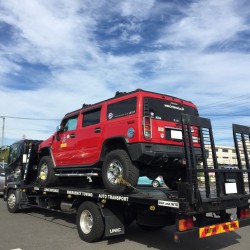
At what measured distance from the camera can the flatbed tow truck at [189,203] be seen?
18.2ft

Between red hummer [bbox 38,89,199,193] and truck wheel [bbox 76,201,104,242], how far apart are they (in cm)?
54

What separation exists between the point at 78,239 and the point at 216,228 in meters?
2.98

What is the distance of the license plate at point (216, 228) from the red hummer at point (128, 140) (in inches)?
67.2

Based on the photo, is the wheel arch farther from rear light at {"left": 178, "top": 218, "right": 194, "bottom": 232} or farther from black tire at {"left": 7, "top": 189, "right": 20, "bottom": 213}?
black tire at {"left": 7, "top": 189, "right": 20, "bottom": 213}

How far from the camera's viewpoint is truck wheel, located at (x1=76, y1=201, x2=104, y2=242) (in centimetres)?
685

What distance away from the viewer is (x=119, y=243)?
704 cm

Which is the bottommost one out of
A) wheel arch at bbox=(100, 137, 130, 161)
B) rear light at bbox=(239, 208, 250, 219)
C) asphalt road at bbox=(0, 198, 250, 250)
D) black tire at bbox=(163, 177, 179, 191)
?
asphalt road at bbox=(0, 198, 250, 250)

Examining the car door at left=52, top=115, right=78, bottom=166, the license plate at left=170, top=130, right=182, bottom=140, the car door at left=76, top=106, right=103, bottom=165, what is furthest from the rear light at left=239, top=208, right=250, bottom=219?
the car door at left=52, top=115, right=78, bottom=166

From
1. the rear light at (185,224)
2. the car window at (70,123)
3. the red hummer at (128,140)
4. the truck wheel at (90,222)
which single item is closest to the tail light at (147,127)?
the red hummer at (128,140)

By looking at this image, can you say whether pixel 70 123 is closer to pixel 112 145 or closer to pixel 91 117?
pixel 91 117

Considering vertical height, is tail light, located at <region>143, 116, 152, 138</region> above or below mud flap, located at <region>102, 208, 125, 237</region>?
above

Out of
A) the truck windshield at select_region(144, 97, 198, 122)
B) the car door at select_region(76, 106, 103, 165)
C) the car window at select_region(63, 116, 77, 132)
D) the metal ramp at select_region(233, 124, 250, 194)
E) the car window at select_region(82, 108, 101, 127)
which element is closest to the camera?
the metal ramp at select_region(233, 124, 250, 194)

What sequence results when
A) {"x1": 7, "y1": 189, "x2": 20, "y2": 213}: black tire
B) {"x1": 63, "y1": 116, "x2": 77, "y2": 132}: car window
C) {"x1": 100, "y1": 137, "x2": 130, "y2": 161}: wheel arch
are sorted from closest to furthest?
{"x1": 100, "y1": 137, "x2": 130, "y2": 161}: wheel arch, {"x1": 63, "y1": 116, "x2": 77, "y2": 132}: car window, {"x1": 7, "y1": 189, "x2": 20, "y2": 213}: black tire

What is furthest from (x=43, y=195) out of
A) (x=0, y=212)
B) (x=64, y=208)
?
(x=0, y=212)
